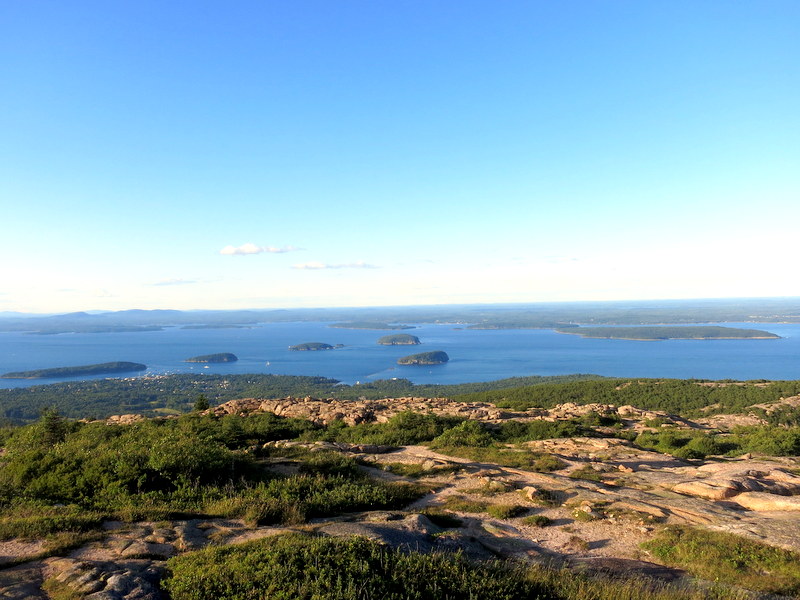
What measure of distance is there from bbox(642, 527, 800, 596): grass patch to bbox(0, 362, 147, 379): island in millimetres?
164268

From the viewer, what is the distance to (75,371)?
13438 centimetres

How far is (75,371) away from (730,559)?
553ft

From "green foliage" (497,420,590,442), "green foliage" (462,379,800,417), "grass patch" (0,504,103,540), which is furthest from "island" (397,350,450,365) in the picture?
"grass patch" (0,504,103,540)

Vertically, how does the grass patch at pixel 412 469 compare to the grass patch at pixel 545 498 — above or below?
below

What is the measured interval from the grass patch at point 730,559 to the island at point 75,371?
164m

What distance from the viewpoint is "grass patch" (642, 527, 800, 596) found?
6.78 m

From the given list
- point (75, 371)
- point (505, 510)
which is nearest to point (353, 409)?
point (505, 510)

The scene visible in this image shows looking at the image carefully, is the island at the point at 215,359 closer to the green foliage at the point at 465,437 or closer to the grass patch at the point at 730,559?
the green foliage at the point at 465,437

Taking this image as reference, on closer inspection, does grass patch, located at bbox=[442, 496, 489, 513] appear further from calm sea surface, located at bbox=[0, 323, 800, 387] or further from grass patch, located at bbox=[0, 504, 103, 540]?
calm sea surface, located at bbox=[0, 323, 800, 387]

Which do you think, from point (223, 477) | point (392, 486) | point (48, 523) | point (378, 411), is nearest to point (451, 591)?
point (392, 486)

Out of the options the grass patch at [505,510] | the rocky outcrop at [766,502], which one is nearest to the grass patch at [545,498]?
the grass patch at [505,510]

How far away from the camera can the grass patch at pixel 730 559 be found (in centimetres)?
678

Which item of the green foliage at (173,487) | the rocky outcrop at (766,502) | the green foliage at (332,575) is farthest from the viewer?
the rocky outcrop at (766,502)

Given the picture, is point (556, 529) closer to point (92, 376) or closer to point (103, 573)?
point (103, 573)
